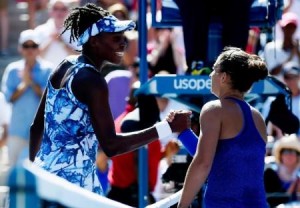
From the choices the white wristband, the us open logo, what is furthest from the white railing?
the us open logo

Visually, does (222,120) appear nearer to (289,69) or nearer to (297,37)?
(289,69)

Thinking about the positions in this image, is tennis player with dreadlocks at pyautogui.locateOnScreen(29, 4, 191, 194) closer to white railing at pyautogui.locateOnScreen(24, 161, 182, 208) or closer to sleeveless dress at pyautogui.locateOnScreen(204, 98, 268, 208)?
sleeveless dress at pyautogui.locateOnScreen(204, 98, 268, 208)

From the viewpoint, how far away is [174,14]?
799 centimetres

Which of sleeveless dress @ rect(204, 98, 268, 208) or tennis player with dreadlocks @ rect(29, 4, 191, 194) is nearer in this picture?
sleeveless dress @ rect(204, 98, 268, 208)

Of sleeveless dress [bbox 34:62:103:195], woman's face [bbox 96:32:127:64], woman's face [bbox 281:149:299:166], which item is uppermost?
woman's face [bbox 96:32:127:64]

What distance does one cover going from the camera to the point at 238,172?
4996 millimetres

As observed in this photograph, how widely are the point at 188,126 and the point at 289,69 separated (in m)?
4.58

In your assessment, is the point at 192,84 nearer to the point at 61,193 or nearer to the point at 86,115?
the point at 86,115

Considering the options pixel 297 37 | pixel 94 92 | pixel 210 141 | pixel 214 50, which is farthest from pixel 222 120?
pixel 297 37

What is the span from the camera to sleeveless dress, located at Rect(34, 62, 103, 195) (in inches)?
208

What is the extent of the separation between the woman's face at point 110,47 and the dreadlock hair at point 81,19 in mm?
110

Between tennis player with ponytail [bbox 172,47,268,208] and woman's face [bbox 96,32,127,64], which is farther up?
woman's face [bbox 96,32,127,64]

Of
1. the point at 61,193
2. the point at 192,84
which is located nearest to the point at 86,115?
the point at 61,193

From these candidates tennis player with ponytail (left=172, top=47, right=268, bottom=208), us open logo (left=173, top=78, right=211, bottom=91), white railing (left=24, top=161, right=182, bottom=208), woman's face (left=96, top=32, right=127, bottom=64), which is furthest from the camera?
us open logo (left=173, top=78, right=211, bottom=91)
